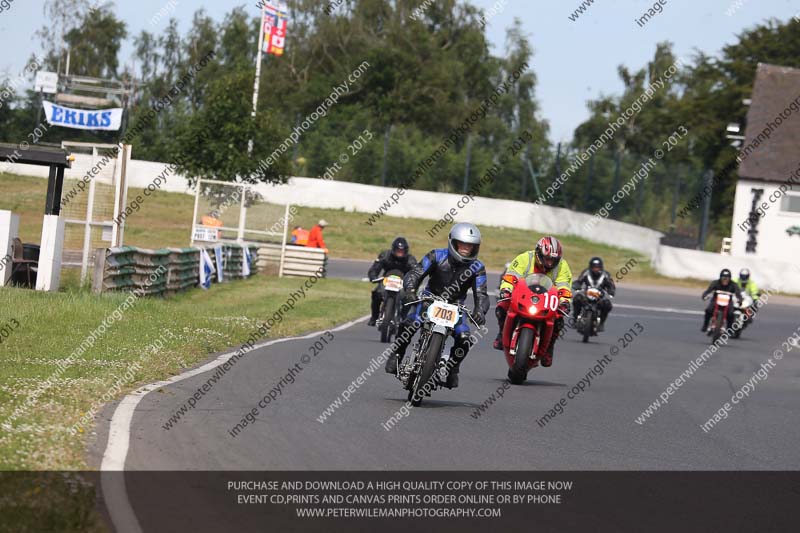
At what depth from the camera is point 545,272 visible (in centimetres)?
1411

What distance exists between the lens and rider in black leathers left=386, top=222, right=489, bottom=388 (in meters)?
11.5

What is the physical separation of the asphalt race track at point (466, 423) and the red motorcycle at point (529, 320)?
41 cm

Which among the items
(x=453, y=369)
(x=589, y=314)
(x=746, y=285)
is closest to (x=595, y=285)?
(x=589, y=314)

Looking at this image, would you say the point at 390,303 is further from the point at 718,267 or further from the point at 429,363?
the point at 718,267

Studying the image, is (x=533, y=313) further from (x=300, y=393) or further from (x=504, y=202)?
(x=504, y=202)

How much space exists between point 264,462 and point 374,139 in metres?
51.0

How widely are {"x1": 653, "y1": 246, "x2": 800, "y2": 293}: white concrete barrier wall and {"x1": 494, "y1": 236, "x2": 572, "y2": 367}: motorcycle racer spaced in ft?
99.4

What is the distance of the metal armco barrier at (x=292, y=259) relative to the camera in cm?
3531

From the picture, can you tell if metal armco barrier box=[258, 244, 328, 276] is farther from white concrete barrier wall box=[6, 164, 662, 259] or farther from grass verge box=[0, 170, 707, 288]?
white concrete barrier wall box=[6, 164, 662, 259]

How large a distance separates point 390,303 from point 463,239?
6812 mm

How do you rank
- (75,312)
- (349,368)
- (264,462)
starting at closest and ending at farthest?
(264,462) < (349,368) < (75,312)

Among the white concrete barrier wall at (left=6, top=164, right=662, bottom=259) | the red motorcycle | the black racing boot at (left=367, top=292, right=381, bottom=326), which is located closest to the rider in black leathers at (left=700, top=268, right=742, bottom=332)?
the black racing boot at (left=367, top=292, right=381, bottom=326)

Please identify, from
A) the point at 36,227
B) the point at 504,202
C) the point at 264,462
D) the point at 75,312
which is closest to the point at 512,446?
the point at 264,462

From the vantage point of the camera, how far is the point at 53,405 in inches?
372
